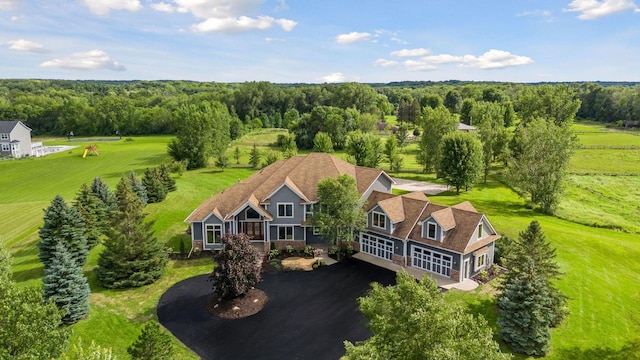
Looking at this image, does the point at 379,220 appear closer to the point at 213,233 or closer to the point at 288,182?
the point at 288,182

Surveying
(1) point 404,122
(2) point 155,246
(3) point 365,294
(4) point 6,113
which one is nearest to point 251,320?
(3) point 365,294

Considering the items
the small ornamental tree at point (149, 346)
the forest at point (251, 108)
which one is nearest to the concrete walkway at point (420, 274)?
the small ornamental tree at point (149, 346)

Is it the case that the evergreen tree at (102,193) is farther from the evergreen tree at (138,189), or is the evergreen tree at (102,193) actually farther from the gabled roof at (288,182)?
the gabled roof at (288,182)

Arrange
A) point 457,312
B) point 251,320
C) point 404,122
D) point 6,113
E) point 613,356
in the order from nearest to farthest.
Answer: point 457,312 < point 613,356 < point 251,320 < point 6,113 < point 404,122

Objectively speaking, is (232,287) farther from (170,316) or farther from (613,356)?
(613,356)

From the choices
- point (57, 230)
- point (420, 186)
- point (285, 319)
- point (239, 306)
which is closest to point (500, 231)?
point (420, 186)

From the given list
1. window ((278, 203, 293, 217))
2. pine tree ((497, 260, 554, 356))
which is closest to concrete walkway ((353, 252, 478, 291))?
pine tree ((497, 260, 554, 356))
